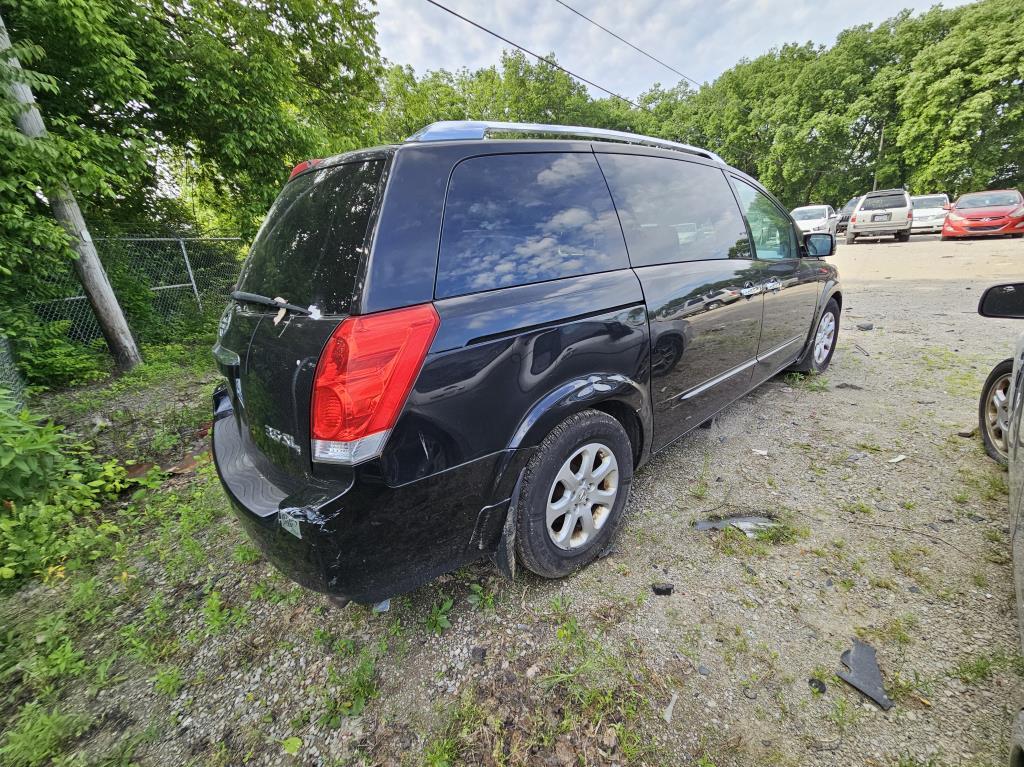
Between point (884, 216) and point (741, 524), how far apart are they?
18.3 m

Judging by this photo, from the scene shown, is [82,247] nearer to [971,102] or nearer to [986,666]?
[986,666]

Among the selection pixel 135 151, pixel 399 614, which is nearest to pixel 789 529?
pixel 399 614

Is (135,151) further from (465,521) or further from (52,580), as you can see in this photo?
(465,521)

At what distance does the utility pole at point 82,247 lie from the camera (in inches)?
167

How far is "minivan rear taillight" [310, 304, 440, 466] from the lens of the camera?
1284 mm

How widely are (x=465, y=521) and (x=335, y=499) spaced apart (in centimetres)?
48

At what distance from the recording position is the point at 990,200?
41.1 feet

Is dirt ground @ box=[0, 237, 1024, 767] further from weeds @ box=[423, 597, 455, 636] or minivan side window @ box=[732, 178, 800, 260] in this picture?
minivan side window @ box=[732, 178, 800, 260]

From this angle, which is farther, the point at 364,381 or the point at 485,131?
the point at 485,131

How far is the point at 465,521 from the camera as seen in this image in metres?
1.55

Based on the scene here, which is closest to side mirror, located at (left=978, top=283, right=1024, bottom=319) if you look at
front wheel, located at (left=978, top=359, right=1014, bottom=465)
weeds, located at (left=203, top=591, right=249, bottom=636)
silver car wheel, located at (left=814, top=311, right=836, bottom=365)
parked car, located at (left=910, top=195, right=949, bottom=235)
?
front wheel, located at (left=978, top=359, right=1014, bottom=465)

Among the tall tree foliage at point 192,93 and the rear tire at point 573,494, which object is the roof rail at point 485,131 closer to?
the rear tire at point 573,494

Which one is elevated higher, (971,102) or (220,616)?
(971,102)

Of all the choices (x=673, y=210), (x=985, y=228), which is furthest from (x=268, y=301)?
(x=985, y=228)
